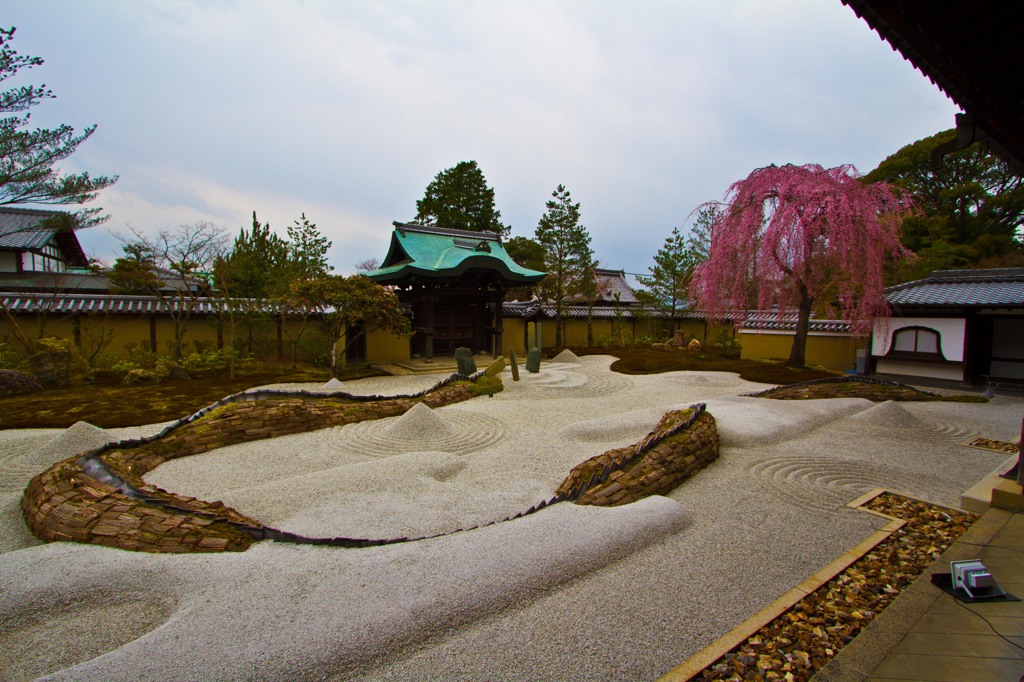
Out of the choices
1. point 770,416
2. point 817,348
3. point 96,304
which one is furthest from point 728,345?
point 96,304

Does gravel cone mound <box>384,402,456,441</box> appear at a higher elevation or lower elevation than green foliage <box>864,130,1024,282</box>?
lower

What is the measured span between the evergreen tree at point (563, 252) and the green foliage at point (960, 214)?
450 inches

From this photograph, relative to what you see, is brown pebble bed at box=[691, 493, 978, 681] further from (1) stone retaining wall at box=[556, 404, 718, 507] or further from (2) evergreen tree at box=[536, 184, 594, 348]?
(2) evergreen tree at box=[536, 184, 594, 348]

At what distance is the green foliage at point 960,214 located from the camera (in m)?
17.6

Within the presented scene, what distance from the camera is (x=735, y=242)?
44.2ft

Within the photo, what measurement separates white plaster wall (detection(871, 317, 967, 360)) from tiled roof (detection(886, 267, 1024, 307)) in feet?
2.19

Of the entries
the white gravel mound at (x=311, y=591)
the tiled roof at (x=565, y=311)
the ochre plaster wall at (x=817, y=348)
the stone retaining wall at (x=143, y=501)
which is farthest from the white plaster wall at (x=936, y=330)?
the stone retaining wall at (x=143, y=501)

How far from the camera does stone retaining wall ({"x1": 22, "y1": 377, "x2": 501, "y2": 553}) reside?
11.2 ft

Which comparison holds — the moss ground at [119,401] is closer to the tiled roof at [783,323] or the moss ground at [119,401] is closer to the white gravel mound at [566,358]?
the white gravel mound at [566,358]

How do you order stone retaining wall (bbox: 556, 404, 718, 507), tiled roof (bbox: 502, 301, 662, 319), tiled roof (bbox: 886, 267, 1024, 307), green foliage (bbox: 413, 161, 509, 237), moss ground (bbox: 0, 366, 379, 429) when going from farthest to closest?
green foliage (bbox: 413, 161, 509, 237) < tiled roof (bbox: 502, 301, 662, 319) < tiled roof (bbox: 886, 267, 1024, 307) < moss ground (bbox: 0, 366, 379, 429) < stone retaining wall (bbox: 556, 404, 718, 507)

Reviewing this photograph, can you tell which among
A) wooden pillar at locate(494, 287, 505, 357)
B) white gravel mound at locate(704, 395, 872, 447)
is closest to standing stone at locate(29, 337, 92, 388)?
wooden pillar at locate(494, 287, 505, 357)

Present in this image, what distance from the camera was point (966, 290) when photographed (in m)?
11.5

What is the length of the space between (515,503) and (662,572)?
167 centimetres

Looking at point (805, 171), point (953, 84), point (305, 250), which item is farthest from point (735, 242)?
point (305, 250)
